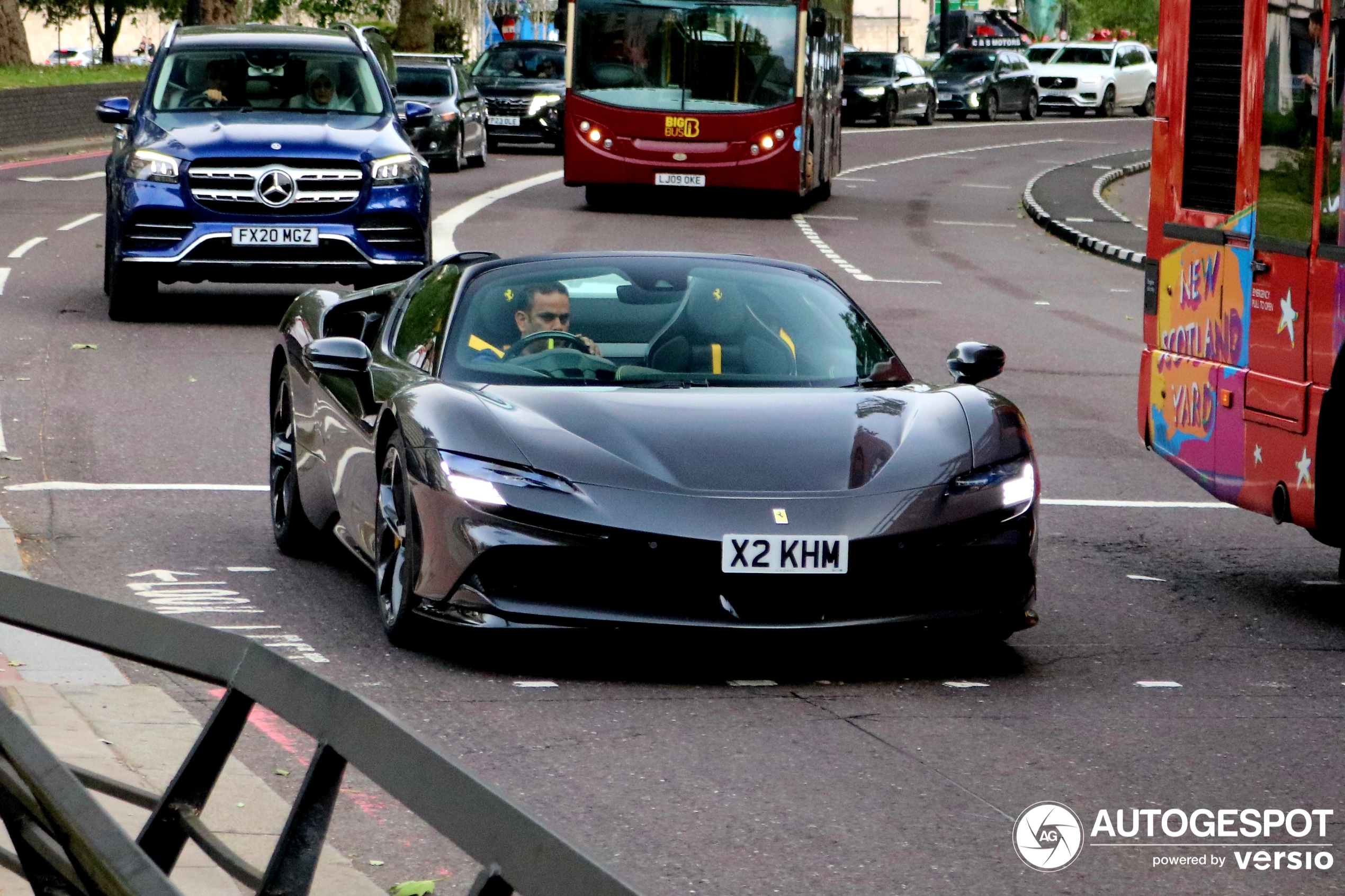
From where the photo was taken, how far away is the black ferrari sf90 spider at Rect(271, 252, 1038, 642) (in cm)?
636

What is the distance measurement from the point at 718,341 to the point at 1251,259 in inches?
77.4

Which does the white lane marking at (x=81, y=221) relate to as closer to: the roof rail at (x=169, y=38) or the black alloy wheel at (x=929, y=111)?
the roof rail at (x=169, y=38)

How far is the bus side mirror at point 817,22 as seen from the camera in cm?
2738

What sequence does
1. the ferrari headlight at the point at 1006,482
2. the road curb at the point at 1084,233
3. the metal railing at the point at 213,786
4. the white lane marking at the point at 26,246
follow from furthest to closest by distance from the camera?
the road curb at the point at 1084,233 < the white lane marking at the point at 26,246 < the ferrari headlight at the point at 1006,482 < the metal railing at the point at 213,786

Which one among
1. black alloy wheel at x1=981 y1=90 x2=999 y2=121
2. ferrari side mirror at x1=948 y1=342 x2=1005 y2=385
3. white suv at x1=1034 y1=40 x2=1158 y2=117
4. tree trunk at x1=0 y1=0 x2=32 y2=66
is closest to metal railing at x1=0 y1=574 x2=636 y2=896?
ferrari side mirror at x1=948 y1=342 x2=1005 y2=385

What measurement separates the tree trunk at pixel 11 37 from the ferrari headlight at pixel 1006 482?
4661cm

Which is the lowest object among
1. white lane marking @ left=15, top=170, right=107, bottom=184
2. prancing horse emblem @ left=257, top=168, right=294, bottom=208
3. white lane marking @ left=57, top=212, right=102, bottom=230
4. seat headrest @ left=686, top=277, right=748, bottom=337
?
white lane marking @ left=15, top=170, right=107, bottom=184

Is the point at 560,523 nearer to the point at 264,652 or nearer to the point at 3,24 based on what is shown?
the point at 264,652

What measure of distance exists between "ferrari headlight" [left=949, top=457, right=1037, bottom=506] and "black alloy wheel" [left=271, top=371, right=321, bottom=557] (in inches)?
107

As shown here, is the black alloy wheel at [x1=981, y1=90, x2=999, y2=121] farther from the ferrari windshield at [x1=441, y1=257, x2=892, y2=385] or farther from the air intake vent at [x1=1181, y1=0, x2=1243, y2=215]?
the ferrari windshield at [x1=441, y1=257, x2=892, y2=385]

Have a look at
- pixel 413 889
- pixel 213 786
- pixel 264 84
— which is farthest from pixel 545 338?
pixel 264 84

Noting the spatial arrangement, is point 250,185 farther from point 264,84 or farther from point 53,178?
point 53,178

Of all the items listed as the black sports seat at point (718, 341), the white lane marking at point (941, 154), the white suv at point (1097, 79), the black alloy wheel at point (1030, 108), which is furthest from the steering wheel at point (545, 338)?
the white suv at point (1097, 79)

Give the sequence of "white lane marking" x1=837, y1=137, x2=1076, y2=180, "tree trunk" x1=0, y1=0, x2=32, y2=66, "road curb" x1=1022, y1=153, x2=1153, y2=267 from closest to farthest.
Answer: "road curb" x1=1022, y1=153, x2=1153, y2=267 → "white lane marking" x1=837, y1=137, x2=1076, y2=180 → "tree trunk" x1=0, y1=0, x2=32, y2=66
